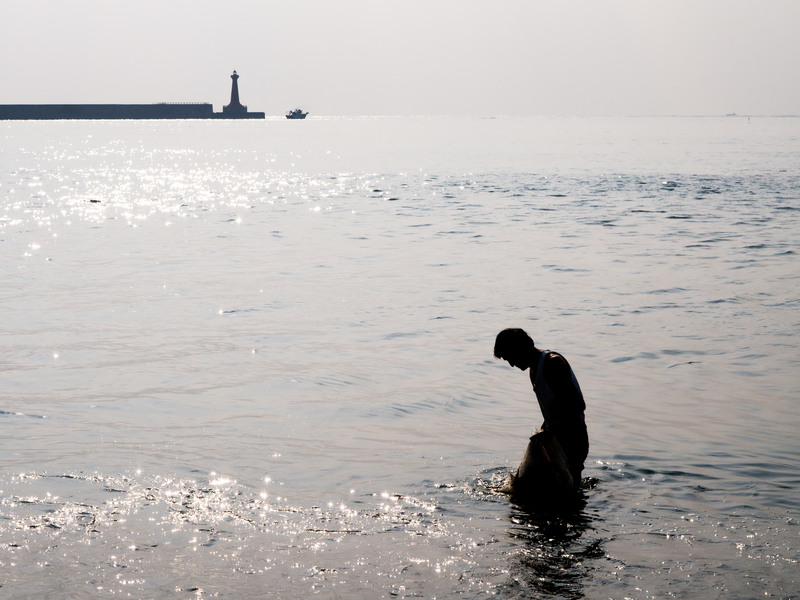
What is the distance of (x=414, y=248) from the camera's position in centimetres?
2467

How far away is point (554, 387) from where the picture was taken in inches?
A: 259

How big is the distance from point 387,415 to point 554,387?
366cm

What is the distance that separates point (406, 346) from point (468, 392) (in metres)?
2.57

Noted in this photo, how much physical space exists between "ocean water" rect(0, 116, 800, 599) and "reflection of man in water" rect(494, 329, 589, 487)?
57cm

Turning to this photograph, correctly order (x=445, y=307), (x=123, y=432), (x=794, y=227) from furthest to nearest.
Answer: (x=794, y=227) < (x=445, y=307) < (x=123, y=432)

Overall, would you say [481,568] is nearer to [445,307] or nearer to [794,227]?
[445,307]

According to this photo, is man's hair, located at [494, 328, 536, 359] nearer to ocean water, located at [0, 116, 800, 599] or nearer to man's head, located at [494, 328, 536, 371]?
man's head, located at [494, 328, 536, 371]

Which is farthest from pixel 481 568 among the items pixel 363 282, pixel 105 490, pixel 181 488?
pixel 363 282

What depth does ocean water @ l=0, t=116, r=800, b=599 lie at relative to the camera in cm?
602

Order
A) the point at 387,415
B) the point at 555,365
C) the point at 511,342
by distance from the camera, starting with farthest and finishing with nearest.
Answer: the point at 387,415, the point at 555,365, the point at 511,342

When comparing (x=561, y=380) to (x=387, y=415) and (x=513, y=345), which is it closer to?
(x=513, y=345)

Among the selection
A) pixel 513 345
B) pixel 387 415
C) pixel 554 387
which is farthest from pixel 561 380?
pixel 387 415

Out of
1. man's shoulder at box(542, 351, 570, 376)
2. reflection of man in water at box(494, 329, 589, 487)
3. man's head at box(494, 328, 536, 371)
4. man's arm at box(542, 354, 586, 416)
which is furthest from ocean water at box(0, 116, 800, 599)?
man's head at box(494, 328, 536, 371)

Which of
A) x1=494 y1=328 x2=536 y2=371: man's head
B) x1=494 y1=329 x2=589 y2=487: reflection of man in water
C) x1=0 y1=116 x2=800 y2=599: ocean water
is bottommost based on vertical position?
x1=0 y1=116 x2=800 y2=599: ocean water
